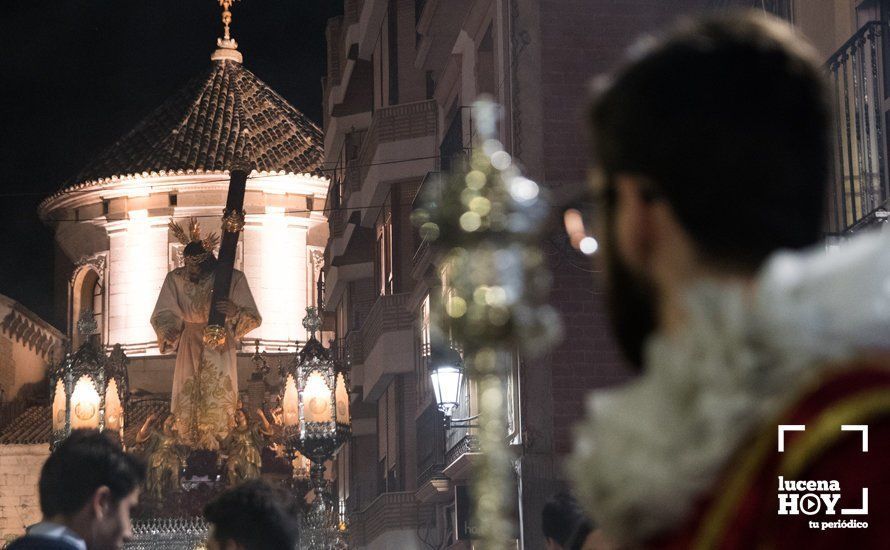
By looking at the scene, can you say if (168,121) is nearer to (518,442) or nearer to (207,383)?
(207,383)

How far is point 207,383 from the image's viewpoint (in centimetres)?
2553

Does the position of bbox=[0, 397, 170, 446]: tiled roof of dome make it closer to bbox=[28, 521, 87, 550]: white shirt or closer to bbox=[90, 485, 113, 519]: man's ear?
bbox=[90, 485, 113, 519]: man's ear

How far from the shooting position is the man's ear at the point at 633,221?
191cm

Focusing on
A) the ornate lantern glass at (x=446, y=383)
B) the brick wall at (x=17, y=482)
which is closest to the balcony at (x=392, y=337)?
the ornate lantern glass at (x=446, y=383)

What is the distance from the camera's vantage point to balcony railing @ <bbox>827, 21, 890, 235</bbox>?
10.6m

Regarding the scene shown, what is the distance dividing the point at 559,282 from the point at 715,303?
1433 cm

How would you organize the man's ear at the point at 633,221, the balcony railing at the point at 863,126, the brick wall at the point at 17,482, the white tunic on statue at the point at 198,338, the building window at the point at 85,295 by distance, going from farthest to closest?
the building window at the point at 85,295
the brick wall at the point at 17,482
the white tunic on statue at the point at 198,338
the balcony railing at the point at 863,126
the man's ear at the point at 633,221

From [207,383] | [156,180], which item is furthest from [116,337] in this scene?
[207,383]

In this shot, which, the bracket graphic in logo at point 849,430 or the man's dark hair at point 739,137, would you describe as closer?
the bracket graphic in logo at point 849,430

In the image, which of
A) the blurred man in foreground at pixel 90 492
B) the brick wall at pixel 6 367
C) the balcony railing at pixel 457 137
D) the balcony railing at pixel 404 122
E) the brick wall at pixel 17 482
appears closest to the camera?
the blurred man in foreground at pixel 90 492

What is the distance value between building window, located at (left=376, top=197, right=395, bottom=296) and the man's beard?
2579 cm

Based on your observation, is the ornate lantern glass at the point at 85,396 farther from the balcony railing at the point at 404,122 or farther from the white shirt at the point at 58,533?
the white shirt at the point at 58,533

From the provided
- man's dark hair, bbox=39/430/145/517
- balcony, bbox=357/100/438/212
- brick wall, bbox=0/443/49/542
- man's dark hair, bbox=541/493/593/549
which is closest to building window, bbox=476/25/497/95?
balcony, bbox=357/100/438/212

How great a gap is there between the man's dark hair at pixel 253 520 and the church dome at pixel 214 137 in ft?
126
